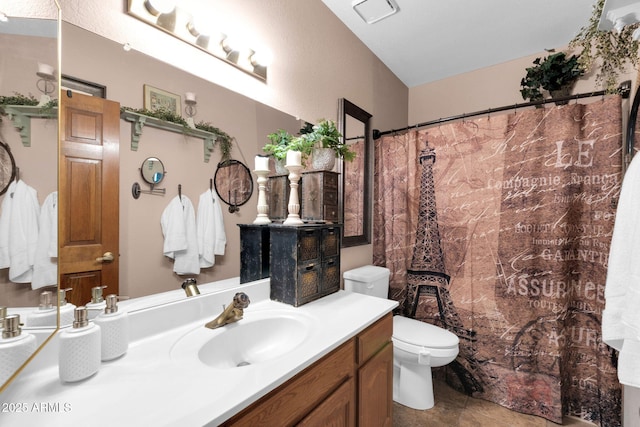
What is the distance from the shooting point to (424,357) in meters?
1.48

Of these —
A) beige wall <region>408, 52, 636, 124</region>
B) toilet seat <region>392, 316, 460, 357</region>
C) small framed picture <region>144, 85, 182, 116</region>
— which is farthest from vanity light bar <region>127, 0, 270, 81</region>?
beige wall <region>408, 52, 636, 124</region>

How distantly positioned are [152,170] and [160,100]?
0.25 metres

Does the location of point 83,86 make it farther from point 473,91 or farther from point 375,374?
point 473,91

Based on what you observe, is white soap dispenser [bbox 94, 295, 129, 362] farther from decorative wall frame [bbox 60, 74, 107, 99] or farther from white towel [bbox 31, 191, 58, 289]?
decorative wall frame [bbox 60, 74, 107, 99]

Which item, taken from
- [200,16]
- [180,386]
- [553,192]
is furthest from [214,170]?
[553,192]

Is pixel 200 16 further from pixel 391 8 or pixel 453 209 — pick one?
pixel 453 209

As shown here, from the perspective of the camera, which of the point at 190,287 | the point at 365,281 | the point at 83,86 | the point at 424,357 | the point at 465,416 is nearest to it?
the point at 83,86

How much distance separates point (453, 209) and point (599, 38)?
1.17 metres

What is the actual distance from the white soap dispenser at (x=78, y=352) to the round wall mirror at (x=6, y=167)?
0.32m

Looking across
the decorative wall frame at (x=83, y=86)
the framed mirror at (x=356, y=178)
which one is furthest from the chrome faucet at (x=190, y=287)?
the framed mirror at (x=356, y=178)

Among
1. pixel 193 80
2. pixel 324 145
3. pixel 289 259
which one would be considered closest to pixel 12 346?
pixel 289 259

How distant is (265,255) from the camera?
124 cm

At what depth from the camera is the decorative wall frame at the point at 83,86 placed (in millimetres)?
719

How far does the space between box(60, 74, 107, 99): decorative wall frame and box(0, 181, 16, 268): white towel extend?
1.13 ft
